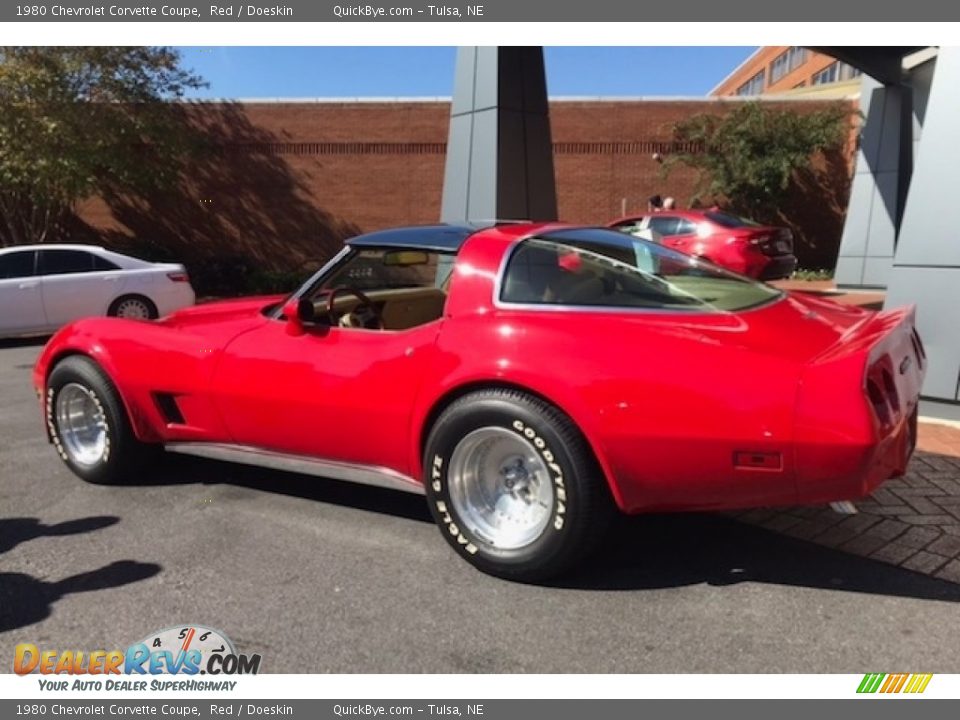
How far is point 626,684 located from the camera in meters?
2.40

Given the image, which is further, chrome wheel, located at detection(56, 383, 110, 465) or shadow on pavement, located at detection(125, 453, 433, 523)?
chrome wheel, located at detection(56, 383, 110, 465)

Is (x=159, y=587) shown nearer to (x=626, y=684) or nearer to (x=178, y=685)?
(x=178, y=685)

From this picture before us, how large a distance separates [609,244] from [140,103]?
54.4 feet

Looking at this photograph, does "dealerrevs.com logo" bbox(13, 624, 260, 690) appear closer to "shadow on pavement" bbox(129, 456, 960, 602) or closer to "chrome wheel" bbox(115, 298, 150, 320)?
"shadow on pavement" bbox(129, 456, 960, 602)

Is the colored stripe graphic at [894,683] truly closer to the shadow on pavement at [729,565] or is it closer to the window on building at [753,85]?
the shadow on pavement at [729,565]

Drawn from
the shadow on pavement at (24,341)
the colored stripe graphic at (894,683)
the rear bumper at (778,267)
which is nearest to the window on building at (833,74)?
the rear bumper at (778,267)

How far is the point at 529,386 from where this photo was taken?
2.89 meters

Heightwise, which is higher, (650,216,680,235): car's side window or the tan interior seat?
(650,216,680,235): car's side window

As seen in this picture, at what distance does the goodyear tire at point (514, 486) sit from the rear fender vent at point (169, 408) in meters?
1.60

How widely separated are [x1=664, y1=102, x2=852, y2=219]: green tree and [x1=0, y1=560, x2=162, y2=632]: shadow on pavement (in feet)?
60.4

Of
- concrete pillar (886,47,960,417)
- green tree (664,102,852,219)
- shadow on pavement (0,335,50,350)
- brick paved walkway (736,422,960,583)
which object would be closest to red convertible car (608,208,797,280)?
concrete pillar (886,47,960,417)

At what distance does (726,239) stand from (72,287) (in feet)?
31.4

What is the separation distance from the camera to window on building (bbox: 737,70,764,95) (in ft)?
203

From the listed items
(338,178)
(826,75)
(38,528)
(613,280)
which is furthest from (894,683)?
(826,75)
